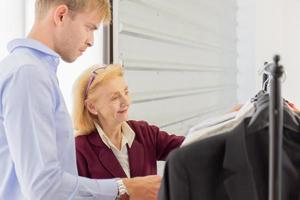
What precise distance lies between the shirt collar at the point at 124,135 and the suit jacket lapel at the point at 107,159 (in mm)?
21

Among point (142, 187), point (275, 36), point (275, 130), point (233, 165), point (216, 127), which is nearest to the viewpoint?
point (275, 130)

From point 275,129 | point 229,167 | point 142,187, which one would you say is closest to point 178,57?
point 142,187

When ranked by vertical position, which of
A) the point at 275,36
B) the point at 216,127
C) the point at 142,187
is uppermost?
the point at 275,36

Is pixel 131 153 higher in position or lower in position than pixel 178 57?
lower

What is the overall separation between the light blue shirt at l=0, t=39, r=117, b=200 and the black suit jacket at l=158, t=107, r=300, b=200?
44 centimetres

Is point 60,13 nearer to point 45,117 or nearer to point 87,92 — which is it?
point 45,117

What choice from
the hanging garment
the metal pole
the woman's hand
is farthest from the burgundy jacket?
the metal pole

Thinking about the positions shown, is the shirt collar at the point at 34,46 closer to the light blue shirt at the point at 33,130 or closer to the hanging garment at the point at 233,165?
the light blue shirt at the point at 33,130

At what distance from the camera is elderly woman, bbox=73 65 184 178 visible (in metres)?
1.74

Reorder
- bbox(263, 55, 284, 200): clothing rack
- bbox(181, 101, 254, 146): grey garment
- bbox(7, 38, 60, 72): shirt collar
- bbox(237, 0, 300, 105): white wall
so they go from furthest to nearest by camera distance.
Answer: bbox(237, 0, 300, 105): white wall, bbox(7, 38, 60, 72): shirt collar, bbox(181, 101, 254, 146): grey garment, bbox(263, 55, 284, 200): clothing rack

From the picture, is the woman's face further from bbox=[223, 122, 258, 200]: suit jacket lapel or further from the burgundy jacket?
bbox=[223, 122, 258, 200]: suit jacket lapel

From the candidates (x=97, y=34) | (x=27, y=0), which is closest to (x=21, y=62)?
(x=97, y=34)

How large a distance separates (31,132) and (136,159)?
0.62 metres

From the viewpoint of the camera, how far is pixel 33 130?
4.24 ft
